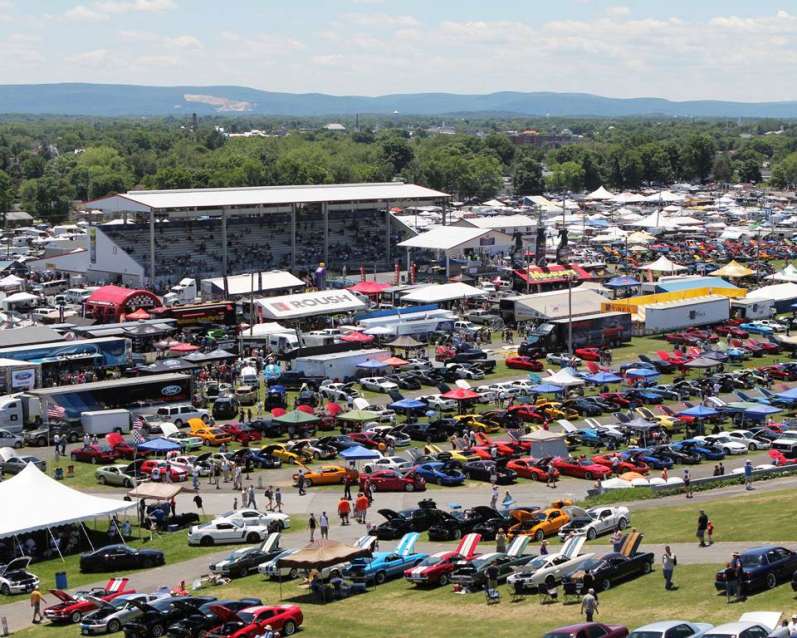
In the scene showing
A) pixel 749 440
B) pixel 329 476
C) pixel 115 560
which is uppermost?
pixel 115 560

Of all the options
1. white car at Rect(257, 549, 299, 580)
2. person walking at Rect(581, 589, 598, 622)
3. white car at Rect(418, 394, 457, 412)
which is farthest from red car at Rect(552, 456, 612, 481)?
person walking at Rect(581, 589, 598, 622)

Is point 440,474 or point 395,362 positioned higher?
point 395,362

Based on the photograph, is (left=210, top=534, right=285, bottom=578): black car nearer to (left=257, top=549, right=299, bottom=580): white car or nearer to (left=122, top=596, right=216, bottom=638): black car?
(left=257, top=549, right=299, bottom=580): white car

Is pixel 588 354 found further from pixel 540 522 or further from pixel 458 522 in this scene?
pixel 458 522

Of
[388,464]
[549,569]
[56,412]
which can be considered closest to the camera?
[549,569]

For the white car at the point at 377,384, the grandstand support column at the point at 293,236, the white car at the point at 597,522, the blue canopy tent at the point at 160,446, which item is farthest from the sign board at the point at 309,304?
the white car at the point at 597,522

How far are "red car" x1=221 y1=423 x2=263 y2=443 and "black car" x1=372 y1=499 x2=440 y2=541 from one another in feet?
45.8

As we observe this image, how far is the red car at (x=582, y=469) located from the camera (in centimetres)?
4394

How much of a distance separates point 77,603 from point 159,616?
334 cm

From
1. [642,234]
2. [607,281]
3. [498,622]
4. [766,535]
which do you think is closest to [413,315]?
[607,281]

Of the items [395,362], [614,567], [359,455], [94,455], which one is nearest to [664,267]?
[395,362]

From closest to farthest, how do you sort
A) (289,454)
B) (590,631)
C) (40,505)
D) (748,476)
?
(590,631) → (40,505) → (748,476) → (289,454)

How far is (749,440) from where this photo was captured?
158 ft

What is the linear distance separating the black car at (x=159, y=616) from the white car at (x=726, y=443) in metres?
25.6
